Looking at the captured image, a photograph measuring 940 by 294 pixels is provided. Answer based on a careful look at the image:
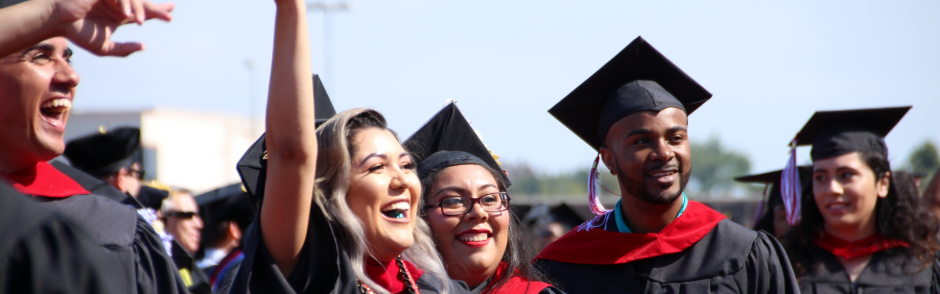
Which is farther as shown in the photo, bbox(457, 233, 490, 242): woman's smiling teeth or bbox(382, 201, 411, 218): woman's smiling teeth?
bbox(457, 233, 490, 242): woman's smiling teeth

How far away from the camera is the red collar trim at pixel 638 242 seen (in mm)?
3230

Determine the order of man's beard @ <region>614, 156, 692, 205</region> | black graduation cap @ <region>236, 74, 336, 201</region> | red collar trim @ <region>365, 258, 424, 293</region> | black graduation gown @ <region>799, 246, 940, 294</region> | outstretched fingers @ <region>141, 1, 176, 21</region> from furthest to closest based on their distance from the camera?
black graduation gown @ <region>799, 246, 940, 294</region> < man's beard @ <region>614, 156, 692, 205</region> < red collar trim @ <region>365, 258, 424, 293</region> < black graduation cap @ <region>236, 74, 336, 201</region> < outstretched fingers @ <region>141, 1, 176, 21</region>

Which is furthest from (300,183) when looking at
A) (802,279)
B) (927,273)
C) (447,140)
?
(927,273)

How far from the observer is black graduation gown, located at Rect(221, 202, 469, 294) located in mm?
1986

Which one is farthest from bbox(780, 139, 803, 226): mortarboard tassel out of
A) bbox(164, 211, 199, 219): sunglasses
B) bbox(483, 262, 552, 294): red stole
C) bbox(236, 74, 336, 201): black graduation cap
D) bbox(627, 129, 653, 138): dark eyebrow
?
bbox(164, 211, 199, 219): sunglasses

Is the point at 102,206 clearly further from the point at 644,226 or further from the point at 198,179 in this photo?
the point at 198,179

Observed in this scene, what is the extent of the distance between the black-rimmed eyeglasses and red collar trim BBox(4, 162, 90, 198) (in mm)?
1464

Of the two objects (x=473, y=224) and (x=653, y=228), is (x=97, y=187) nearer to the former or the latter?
(x=473, y=224)

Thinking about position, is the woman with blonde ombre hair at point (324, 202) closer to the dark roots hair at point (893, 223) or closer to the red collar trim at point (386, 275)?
the red collar trim at point (386, 275)

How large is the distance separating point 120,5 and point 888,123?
464 cm

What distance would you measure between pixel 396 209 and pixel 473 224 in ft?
2.42

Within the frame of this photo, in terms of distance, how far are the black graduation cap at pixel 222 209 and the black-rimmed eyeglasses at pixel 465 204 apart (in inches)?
122

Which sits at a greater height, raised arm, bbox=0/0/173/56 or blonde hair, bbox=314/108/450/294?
raised arm, bbox=0/0/173/56

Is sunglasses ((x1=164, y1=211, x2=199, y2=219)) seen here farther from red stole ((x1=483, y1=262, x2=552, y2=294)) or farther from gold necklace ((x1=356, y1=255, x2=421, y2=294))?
gold necklace ((x1=356, y1=255, x2=421, y2=294))
